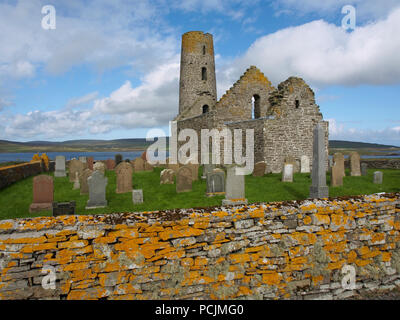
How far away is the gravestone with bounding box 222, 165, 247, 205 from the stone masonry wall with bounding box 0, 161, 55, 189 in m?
10.4

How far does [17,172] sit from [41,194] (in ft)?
24.6

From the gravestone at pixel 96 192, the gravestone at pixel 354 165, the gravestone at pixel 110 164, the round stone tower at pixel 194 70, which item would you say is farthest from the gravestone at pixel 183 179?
the round stone tower at pixel 194 70

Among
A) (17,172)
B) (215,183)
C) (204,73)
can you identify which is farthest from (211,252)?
(204,73)

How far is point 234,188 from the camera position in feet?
23.0

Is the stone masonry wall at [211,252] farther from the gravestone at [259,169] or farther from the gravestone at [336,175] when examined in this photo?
the gravestone at [259,169]

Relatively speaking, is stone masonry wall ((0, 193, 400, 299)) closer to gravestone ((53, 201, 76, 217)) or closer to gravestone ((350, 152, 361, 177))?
gravestone ((53, 201, 76, 217))

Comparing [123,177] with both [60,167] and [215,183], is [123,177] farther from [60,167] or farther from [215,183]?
[60,167]

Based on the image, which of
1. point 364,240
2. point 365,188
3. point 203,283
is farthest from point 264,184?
point 203,283

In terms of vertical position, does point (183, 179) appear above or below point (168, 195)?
above

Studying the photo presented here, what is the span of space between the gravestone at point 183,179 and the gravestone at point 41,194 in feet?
13.6

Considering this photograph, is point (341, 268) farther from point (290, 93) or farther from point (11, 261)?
point (290, 93)

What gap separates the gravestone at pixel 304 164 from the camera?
14.3 meters

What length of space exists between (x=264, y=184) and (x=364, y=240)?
6.56 metres

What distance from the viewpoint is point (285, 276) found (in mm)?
3627
